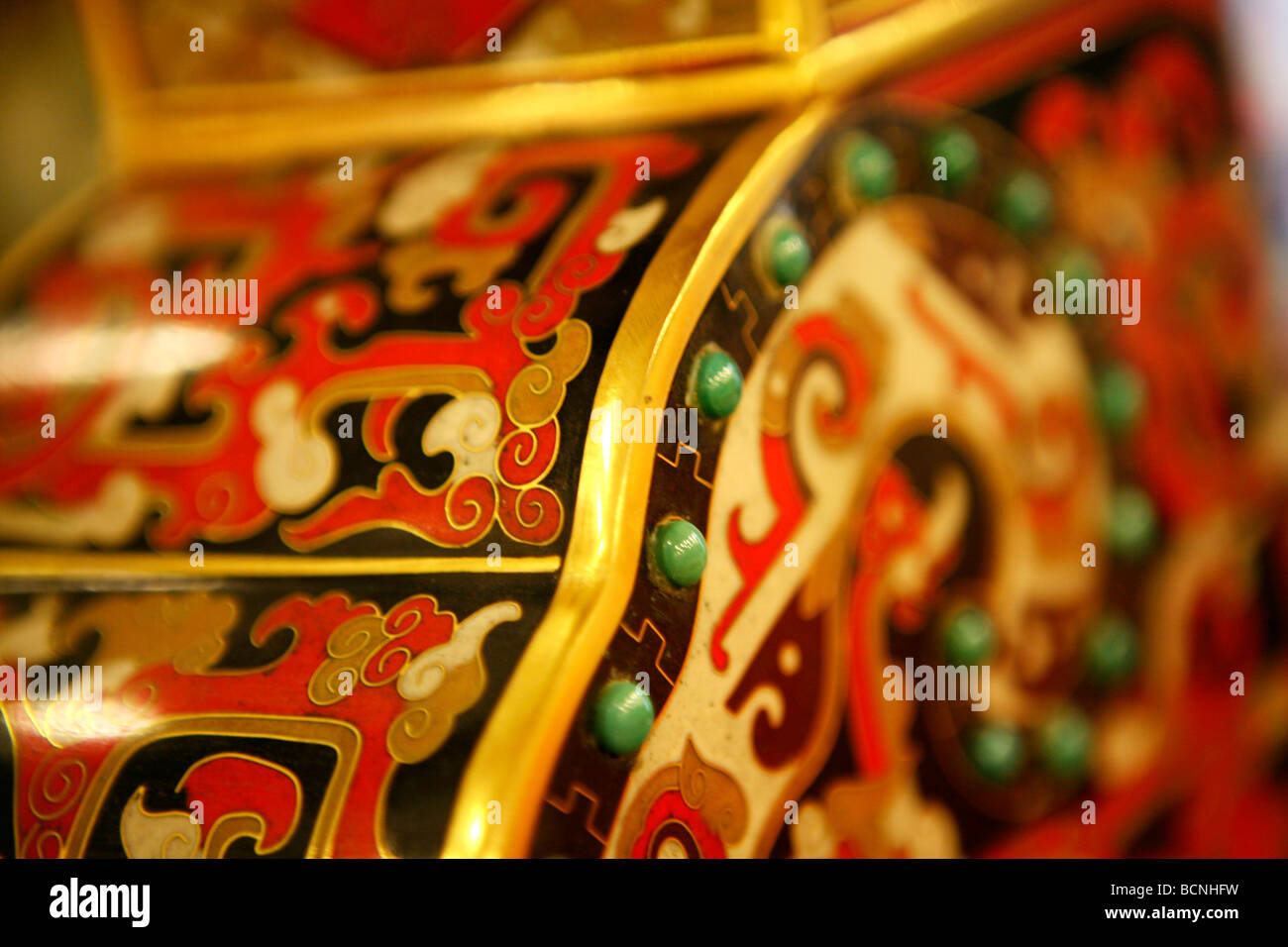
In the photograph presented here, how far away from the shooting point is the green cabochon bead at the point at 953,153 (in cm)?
83

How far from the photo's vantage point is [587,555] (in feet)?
1.83

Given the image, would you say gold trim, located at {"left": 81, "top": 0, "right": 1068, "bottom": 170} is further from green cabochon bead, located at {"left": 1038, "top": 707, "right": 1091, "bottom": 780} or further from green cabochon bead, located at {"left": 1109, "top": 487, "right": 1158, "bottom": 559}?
green cabochon bead, located at {"left": 1038, "top": 707, "right": 1091, "bottom": 780}

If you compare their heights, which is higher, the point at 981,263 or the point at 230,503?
the point at 981,263

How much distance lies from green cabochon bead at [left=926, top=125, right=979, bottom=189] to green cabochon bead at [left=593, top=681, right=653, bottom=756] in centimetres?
51

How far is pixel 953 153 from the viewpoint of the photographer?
0.84m

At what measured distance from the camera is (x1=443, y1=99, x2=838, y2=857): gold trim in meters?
0.48

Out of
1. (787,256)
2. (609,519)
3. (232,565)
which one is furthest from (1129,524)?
(232,565)

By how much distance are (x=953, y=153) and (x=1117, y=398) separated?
0.87 feet

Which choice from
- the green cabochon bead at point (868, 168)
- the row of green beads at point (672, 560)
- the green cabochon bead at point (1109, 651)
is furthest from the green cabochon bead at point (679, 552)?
the green cabochon bead at point (1109, 651)

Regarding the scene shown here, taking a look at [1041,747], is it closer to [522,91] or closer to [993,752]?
[993,752]

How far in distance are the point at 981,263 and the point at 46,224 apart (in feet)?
2.55

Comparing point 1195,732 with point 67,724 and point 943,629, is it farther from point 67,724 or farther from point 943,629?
point 67,724

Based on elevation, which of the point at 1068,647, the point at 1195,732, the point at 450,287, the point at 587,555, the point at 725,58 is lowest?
the point at 1195,732
